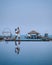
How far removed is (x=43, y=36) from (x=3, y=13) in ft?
1.86

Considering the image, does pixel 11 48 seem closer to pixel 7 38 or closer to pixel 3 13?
pixel 7 38

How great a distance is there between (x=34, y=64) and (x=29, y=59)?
83 mm

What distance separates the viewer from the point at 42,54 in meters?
1.89

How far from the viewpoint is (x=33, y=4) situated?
1.93m

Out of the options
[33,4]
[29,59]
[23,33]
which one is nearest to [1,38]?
[23,33]

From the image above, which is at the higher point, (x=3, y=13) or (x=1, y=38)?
(x=3, y=13)

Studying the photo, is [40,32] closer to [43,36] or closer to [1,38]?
[43,36]

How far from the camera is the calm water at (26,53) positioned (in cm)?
188

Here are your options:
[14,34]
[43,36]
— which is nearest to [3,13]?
[14,34]

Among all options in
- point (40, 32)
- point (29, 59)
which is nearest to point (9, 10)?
point (40, 32)

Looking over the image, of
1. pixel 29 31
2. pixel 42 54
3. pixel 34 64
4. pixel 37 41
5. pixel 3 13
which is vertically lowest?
pixel 34 64

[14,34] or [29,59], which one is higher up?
[14,34]

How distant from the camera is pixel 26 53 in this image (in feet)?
6.20

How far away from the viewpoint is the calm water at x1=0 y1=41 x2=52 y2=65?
1.88m
